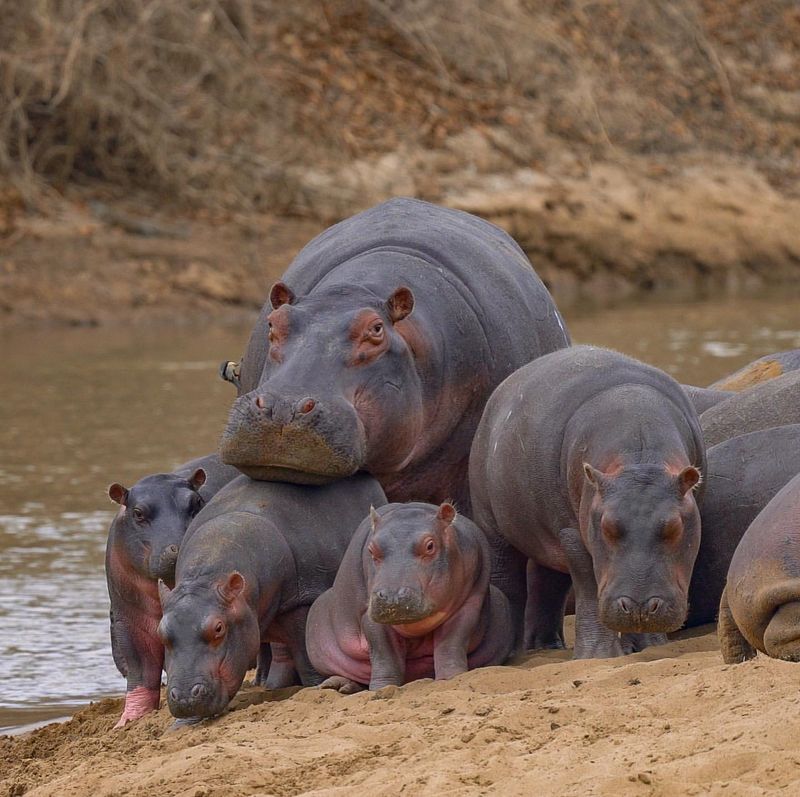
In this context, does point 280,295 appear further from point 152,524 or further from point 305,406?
point 152,524

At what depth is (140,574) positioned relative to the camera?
20.6ft

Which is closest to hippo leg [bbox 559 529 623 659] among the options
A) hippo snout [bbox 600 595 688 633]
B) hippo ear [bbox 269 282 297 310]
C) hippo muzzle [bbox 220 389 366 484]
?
hippo snout [bbox 600 595 688 633]

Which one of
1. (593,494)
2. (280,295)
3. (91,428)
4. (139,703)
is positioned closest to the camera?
(593,494)

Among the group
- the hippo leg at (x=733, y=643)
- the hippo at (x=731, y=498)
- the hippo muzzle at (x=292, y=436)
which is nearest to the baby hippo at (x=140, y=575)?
the hippo muzzle at (x=292, y=436)

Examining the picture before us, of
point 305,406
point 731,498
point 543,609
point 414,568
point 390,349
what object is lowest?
point 543,609

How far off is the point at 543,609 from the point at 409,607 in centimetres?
85

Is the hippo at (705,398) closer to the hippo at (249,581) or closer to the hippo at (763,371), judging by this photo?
the hippo at (763,371)

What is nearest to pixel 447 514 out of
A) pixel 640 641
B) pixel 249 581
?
pixel 249 581

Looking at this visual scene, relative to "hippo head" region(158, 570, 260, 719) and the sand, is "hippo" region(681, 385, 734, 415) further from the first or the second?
"hippo head" region(158, 570, 260, 719)

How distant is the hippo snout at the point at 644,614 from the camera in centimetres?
519

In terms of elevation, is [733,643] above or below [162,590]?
below

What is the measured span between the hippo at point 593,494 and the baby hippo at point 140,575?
41.4 inches

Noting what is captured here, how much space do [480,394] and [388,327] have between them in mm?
702

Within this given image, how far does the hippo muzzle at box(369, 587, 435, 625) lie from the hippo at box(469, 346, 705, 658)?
513 mm
